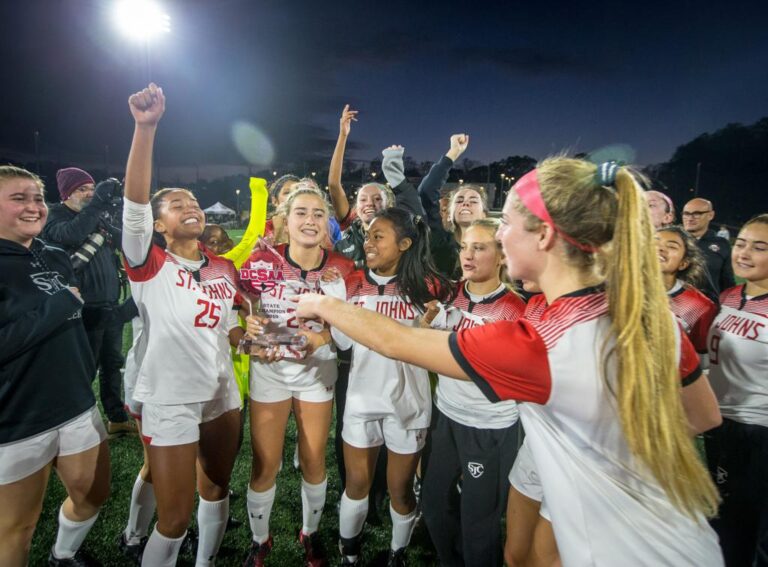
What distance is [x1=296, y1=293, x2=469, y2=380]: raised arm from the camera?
1.49 m

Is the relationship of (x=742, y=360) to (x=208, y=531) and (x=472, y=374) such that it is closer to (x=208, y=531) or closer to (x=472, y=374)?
(x=472, y=374)

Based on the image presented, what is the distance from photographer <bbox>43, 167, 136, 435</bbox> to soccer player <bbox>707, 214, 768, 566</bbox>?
17.4ft

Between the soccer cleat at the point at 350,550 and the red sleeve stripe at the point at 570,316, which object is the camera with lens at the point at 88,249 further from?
the red sleeve stripe at the point at 570,316

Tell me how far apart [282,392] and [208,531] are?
0.98m

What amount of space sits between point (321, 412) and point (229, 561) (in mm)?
1275

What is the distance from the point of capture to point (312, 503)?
312 centimetres

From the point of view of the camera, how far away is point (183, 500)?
2.51m

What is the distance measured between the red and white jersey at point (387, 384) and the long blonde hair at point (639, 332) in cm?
164

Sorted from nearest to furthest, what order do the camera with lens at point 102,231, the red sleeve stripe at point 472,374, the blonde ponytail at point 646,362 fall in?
the blonde ponytail at point 646,362 → the red sleeve stripe at point 472,374 → the camera with lens at point 102,231

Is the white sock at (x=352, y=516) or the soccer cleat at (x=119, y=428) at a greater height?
the white sock at (x=352, y=516)

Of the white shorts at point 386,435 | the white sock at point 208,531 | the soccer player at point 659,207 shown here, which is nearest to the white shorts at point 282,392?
the white shorts at point 386,435

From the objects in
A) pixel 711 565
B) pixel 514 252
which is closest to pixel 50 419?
pixel 514 252

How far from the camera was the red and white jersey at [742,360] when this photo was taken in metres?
2.81

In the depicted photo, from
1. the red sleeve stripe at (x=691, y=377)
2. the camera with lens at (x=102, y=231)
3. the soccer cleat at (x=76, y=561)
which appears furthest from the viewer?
the camera with lens at (x=102, y=231)
